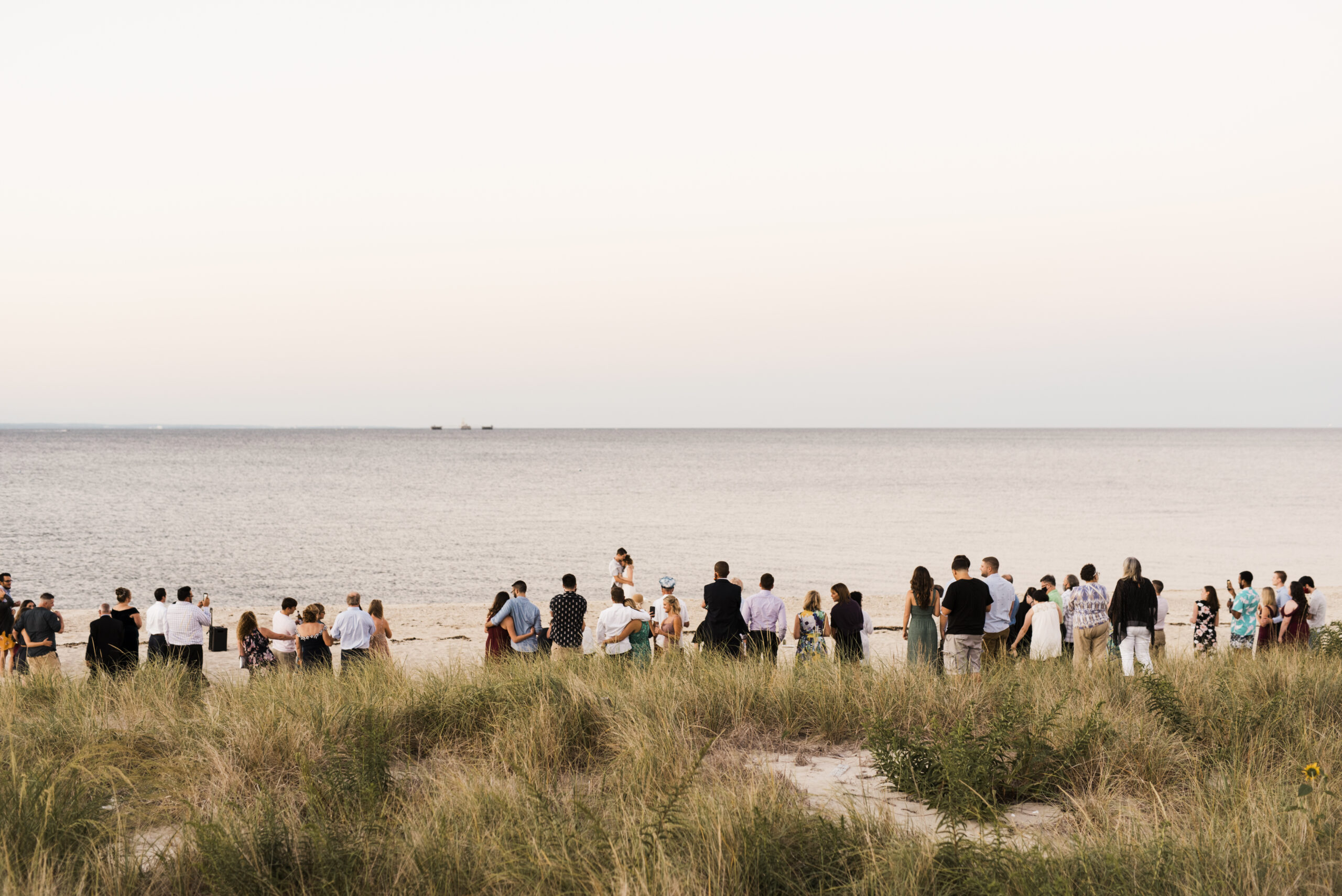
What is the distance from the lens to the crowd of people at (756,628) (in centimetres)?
1012

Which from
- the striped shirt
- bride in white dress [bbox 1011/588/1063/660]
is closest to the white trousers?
the striped shirt

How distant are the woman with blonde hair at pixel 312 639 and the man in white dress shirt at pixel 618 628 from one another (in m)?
3.43

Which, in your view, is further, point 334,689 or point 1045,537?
point 1045,537

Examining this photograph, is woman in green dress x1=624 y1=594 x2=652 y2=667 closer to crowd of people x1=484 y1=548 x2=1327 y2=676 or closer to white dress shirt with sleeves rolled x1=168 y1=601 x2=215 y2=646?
crowd of people x1=484 y1=548 x2=1327 y2=676

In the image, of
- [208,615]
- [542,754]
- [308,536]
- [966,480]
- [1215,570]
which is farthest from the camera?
[966,480]

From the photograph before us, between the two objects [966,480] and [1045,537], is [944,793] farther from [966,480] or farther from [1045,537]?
[966,480]

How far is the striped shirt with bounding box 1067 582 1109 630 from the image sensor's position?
35.8ft

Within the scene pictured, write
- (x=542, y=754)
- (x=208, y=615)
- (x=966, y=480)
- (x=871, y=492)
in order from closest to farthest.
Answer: (x=542, y=754), (x=208, y=615), (x=871, y=492), (x=966, y=480)

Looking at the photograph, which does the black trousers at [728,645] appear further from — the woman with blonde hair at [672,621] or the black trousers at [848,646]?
the black trousers at [848,646]

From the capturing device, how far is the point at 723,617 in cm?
1100

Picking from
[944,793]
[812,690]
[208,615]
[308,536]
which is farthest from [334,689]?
[308,536]

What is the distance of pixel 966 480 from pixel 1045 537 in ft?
143

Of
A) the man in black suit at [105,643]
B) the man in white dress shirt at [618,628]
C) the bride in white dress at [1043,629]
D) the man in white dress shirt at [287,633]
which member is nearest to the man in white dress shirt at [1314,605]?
the bride in white dress at [1043,629]

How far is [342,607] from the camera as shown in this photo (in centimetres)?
2456
